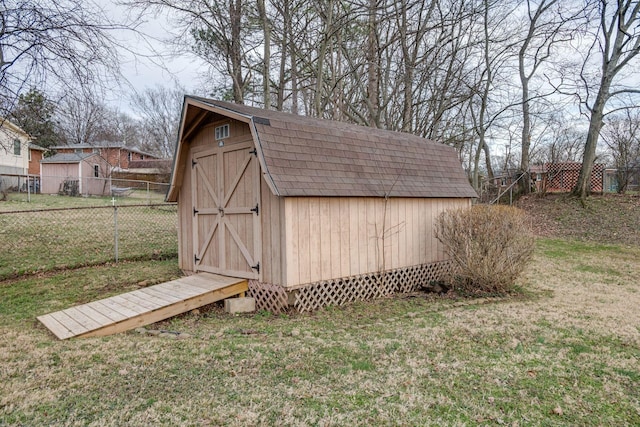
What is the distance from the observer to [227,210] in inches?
261

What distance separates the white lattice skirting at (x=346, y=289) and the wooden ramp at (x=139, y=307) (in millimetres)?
516

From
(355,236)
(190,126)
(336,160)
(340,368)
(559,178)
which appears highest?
(190,126)

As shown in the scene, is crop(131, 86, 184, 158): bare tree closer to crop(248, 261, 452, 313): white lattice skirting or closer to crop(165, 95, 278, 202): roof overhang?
crop(165, 95, 278, 202): roof overhang

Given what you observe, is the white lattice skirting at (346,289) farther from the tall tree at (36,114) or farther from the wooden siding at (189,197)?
the tall tree at (36,114)

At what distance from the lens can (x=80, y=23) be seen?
5305mm

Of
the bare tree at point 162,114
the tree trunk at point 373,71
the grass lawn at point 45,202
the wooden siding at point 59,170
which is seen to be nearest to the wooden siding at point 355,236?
the tree trunk at point 373,71

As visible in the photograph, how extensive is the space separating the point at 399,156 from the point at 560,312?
3.66 m

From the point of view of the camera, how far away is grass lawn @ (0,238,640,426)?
2885mm

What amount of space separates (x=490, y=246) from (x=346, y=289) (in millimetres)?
2533

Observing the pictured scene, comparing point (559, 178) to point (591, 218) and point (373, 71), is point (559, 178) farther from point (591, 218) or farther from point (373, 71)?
point (373, 71)

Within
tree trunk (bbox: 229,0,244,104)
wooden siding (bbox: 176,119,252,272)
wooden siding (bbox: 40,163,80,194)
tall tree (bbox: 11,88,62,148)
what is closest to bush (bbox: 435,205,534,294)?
wooden siding (bbox: 176,119,252,272)

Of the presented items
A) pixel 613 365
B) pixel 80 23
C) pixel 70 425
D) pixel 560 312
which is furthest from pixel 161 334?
pixel 560 312

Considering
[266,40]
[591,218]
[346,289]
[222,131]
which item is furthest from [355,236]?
[591,218]

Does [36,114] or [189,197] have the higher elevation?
[36,114]
